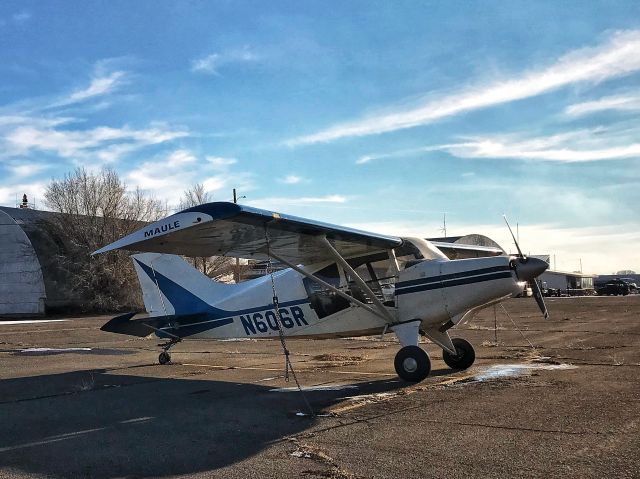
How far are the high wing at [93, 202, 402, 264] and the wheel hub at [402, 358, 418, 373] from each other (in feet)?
7.33

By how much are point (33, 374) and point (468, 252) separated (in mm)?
10249

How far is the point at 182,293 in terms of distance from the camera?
43.4 feet

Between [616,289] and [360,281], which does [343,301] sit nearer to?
[360,281]

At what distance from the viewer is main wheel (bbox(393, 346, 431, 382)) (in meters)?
9.43

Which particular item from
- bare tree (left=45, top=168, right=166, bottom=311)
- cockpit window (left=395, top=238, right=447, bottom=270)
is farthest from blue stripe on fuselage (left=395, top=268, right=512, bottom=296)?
bare tree (left=45, top=168, right=166, bottom=311)

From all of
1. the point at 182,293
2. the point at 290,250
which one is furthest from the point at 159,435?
the point at 182,293

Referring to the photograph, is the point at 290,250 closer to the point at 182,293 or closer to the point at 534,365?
the point at 182,293

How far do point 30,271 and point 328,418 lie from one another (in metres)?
46.3

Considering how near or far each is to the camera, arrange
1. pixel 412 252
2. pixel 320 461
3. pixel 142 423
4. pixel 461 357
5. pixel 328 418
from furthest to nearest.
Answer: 1. pixel 461 357
2. pixel 412 252
3. pixel 142 423
4. pixel 328 418
5. pixel 320 461

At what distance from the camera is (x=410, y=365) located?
953 cm

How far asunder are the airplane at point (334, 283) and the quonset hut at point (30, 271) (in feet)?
125

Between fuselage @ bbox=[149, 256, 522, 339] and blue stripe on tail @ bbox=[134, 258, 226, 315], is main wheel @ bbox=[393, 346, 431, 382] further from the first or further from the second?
blue stripe on tail @ bbox=[134, 258, 226, 315]

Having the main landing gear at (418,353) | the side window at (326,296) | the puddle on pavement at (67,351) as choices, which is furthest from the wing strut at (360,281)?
the puddle on pavement at (67,351)

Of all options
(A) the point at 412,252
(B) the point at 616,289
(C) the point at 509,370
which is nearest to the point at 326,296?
(A) the point at 412,252
